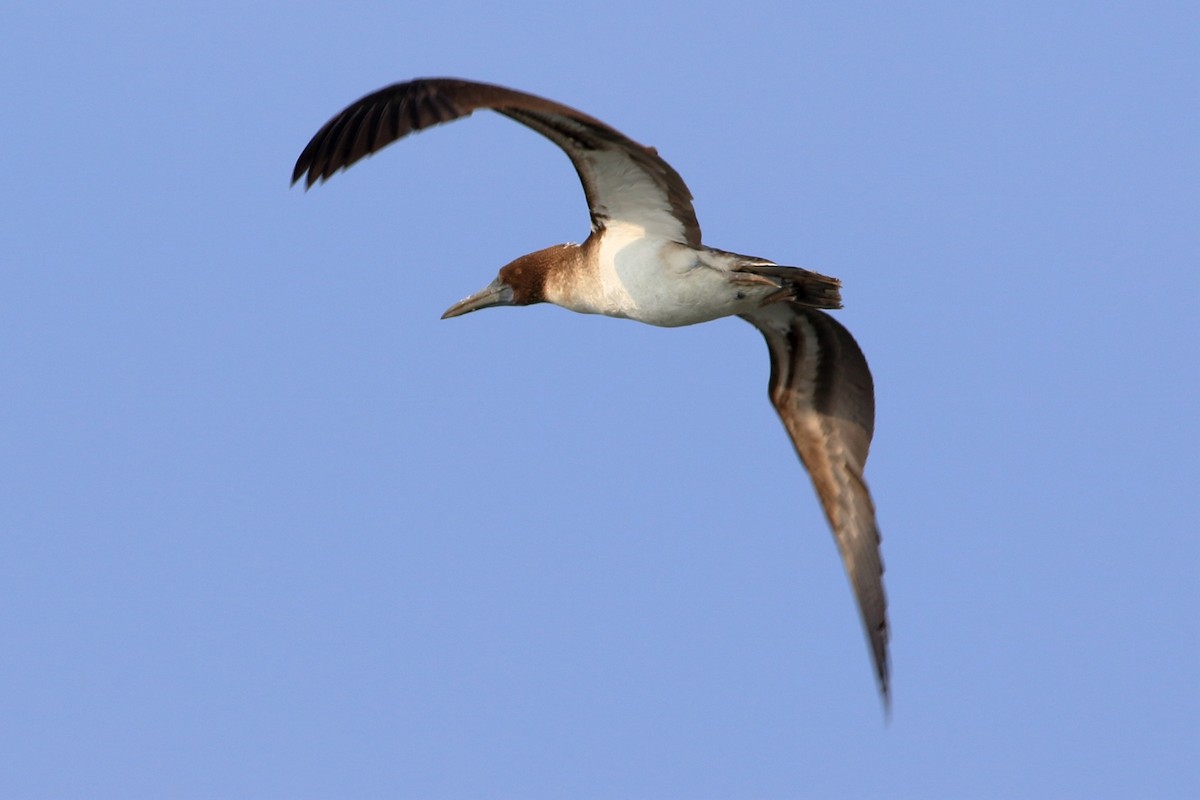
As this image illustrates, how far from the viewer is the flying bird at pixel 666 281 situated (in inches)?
351

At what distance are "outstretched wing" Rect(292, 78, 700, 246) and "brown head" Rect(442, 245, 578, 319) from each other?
755 millimetres

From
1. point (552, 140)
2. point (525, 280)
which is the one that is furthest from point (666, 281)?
point (525, 280)

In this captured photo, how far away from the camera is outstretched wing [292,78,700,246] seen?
8.63 metres

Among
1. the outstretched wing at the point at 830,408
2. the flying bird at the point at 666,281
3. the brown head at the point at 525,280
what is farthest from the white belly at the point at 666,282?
the outstretched wing at the point at 830,408

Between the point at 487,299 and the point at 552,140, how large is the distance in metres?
2.94

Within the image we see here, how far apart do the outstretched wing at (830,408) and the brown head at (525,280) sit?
161cm

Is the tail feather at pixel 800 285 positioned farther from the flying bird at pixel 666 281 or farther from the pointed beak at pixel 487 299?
the pointed beak at pixel 487 299

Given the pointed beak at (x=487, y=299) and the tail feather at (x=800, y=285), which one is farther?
the pointed beak at (x=487, y=299)

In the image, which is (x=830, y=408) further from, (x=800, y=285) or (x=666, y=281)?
(x=666, y=281)

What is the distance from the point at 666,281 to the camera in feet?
36.6

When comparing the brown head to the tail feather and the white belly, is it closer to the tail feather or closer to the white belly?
the white belly

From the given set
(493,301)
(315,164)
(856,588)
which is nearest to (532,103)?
(315,164)

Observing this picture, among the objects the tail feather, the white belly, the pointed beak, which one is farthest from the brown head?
the tail feather

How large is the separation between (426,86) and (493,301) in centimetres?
408
